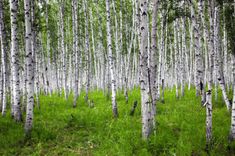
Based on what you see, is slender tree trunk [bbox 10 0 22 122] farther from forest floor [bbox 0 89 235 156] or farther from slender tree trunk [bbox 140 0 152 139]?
slender tree trunk [bbox 140 0 152 139]

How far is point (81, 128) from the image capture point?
9484mm

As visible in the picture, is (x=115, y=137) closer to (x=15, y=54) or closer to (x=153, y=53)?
(x=153, y=53)

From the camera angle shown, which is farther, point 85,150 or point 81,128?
point 81,128


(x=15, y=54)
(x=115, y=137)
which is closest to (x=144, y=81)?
(x=115, y=137)

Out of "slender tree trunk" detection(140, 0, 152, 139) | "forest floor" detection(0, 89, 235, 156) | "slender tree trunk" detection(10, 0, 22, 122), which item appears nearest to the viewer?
"forest floor" detection(0, 89, 235, 156)

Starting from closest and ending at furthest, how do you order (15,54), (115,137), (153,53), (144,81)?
(144,81) → (153,53) → (115,137) → (15,54)

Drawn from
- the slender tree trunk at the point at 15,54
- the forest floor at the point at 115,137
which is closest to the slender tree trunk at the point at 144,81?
the forest floor at the point at 115,137

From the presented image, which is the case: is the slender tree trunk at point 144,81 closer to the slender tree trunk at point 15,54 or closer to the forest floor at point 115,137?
the forest floor at point 115,137

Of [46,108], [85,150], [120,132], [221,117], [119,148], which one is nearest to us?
[119,148]

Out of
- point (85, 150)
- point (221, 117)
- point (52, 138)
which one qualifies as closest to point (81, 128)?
point (52, 138)

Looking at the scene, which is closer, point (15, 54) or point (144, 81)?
point (144, 81)

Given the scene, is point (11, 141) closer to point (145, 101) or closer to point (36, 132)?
point (36, 132)

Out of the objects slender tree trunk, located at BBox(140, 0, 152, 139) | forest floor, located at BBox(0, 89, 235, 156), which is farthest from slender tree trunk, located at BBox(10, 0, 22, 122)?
slender tree trunk, located at BBox(140, 0, 152, 139)

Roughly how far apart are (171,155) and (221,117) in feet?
13.1
